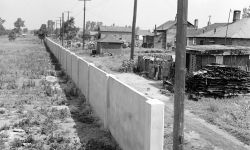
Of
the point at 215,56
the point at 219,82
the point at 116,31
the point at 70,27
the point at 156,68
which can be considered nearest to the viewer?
the point at 219,82

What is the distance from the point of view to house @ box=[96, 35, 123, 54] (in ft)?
152

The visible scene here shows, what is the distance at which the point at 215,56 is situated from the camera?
21.2 m

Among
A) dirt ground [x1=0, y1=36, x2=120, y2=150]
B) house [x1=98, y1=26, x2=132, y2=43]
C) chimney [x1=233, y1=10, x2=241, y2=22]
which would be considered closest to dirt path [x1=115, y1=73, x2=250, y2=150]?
dirt ground [x1=0, y1=36, x2=120, y2=150]

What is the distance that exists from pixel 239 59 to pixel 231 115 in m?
10.1

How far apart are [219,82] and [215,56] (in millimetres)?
4332

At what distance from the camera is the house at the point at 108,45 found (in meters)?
46.4

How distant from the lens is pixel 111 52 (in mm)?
46969

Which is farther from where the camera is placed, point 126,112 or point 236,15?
point 236,15

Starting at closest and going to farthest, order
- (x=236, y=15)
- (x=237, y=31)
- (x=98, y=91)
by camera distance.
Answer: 1. (x=98, y=91)
2. (x=237, y=31)
3. (x=236, y=15)

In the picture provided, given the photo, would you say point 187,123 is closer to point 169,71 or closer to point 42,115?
point 42,115

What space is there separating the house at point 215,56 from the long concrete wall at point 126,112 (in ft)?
31.1

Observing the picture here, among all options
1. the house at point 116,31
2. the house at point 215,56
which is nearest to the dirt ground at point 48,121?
the house at point 215,56

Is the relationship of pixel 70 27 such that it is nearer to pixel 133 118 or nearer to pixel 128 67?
pixel 128 67

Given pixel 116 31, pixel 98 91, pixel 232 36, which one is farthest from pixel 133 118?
pixel 116 31
